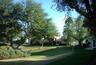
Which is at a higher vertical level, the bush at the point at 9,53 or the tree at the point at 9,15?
the tree at the point at 9,15

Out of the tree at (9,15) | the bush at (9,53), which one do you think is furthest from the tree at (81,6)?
the tree at (9,15)

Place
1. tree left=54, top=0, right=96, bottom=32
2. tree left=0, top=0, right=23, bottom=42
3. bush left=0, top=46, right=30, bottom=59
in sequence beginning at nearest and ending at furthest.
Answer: tree left=54, top=0, right=96, bottom=32 < bush left=0, top=46, right=30, bottom=59 < tree left=0, top=0, right=23, bottom=42

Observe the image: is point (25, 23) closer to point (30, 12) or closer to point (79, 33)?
point (30, 12)

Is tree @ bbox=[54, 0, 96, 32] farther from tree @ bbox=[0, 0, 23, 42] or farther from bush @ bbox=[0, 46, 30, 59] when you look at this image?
tree @ bbox=[0, 0, 23, 42]

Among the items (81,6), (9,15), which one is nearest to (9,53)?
(9,15)

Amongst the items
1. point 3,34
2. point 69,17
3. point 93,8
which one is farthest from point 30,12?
point 93,8

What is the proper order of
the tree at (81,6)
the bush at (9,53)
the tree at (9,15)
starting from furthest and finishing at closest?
the tree at (9,15) → the bush at (9,53) → the tree at (81,6)

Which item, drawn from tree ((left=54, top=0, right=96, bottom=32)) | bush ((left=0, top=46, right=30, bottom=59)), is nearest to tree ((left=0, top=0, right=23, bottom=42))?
bush ((left=0, top=46, right=30, bottom=59))

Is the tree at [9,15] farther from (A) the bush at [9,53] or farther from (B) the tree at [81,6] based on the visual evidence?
(B) the tree at [81,6]

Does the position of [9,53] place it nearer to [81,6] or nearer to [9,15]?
[9,15]

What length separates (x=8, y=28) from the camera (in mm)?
44719

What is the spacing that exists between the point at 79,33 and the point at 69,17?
2013 inches

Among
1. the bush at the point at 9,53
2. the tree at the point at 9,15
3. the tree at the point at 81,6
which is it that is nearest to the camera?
the tree at the point at 81,6

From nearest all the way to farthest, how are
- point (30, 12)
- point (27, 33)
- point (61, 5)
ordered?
1. point (61, 5)
2. point (30, 12)
3. point (27, 33)
